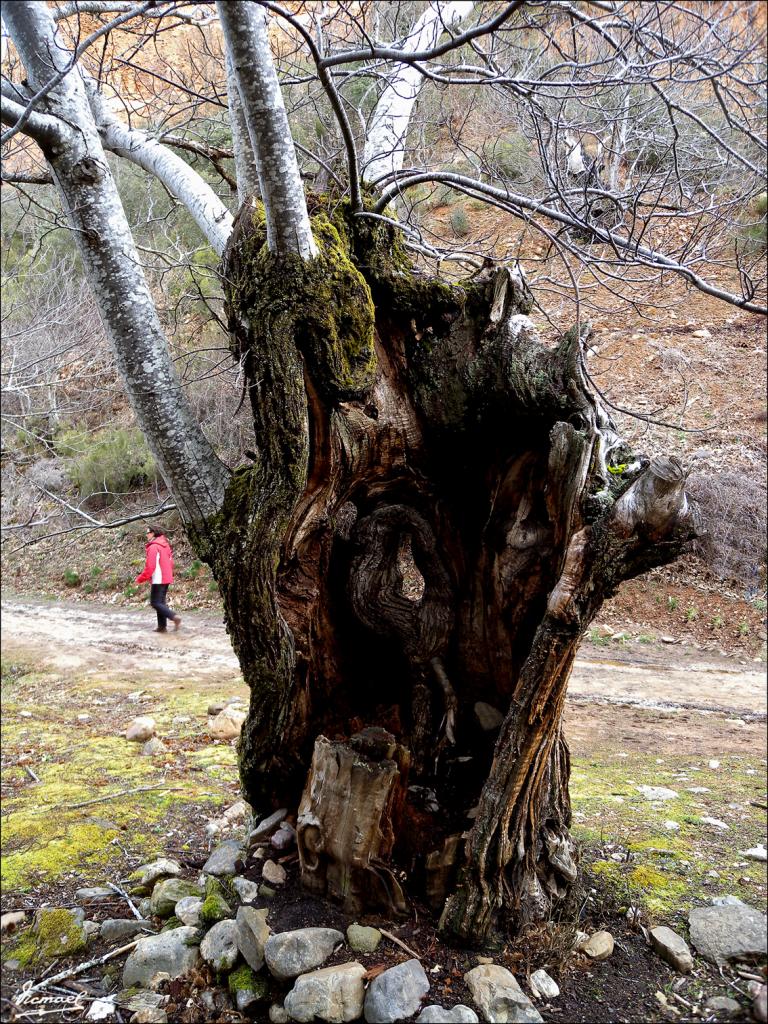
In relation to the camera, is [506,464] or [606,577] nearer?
[606,577]

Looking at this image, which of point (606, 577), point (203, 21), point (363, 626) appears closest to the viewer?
point (606, 577)

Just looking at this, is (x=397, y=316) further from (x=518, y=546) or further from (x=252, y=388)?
(x=518, y=546)

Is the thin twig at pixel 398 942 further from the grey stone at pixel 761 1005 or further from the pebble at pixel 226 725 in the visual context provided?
the pebble at pixel 226 725

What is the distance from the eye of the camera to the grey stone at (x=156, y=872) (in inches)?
138

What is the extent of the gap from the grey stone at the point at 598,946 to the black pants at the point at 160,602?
8.70 metres

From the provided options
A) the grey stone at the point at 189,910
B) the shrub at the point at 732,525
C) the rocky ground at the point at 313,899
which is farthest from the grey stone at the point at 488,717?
the shrub at the point at 732,525

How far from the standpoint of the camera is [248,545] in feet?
9.62

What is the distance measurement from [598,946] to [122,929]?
1.99m

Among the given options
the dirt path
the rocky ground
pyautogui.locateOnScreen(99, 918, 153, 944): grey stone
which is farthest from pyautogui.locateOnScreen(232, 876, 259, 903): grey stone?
the dirt path

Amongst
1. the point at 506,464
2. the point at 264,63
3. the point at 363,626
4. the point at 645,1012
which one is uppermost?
the point at 264,63

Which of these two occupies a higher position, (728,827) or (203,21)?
(203,21)

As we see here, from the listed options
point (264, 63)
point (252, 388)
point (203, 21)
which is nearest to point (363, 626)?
point (252, 388)

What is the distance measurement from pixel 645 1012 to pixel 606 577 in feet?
4.91

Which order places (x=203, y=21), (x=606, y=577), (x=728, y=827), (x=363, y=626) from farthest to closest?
(x=203, y=21)
(x=728, y=827)
(x=363, y=626)
(x=606, y=577)
